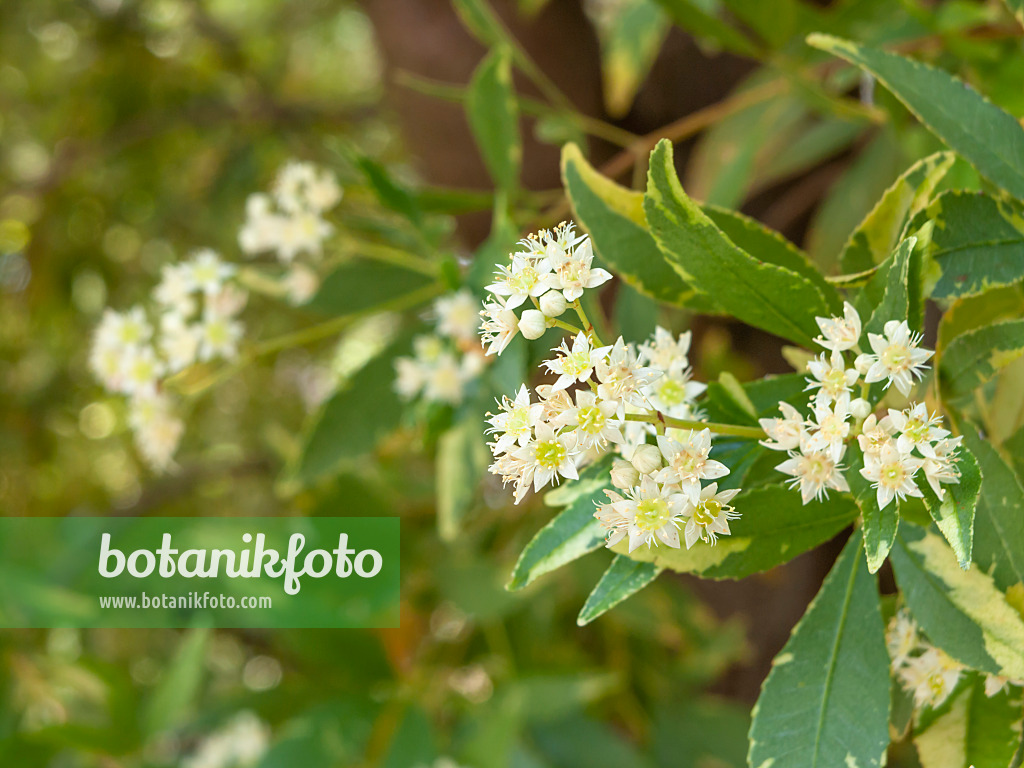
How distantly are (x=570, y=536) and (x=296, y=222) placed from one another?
58 centimetres

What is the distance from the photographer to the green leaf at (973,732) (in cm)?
47

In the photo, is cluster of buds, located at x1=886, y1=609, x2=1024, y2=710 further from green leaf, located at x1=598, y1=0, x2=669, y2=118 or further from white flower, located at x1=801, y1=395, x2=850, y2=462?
green leaf, located at x1=598, y1=0, x2=669, y2=118

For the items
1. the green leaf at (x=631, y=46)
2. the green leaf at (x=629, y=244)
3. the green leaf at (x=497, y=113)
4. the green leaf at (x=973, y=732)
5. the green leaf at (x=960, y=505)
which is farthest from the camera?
the green leaf at (x=631, y=46)

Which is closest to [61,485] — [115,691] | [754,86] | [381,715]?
[115,691]

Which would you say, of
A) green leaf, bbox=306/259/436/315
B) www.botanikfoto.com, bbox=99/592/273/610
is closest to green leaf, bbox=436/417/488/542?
green leaf, bbox=306/259/436/315

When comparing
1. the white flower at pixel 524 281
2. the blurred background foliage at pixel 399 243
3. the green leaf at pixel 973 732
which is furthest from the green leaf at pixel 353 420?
the green leaf at pixel 973 732

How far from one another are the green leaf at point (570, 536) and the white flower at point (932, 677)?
0.23 metres

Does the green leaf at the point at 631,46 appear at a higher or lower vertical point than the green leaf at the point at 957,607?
higher

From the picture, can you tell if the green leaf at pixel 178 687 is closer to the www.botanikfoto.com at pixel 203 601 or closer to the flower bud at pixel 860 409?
the www.botanikfoto.com at pixel 203 601

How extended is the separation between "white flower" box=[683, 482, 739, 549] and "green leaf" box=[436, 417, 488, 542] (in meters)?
0.46

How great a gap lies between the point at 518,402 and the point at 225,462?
5.05 feet

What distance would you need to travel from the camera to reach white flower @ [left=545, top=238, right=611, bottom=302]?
43cm

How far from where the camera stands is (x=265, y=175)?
2172 mm

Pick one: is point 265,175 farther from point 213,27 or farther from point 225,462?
point 225,462
